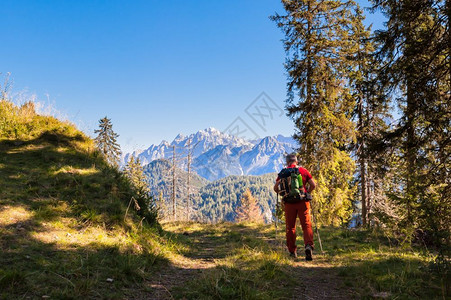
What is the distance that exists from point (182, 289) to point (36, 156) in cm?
734

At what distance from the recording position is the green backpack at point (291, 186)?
6.96 metres

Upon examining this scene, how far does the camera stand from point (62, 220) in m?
5.96

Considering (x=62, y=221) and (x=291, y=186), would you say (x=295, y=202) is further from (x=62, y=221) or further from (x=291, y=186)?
(x=62, y=221)

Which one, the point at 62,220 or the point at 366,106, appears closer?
the point at 62,220

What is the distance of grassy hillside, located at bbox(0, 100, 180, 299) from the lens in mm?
3850

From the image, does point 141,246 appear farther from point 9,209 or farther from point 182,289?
point 9,209

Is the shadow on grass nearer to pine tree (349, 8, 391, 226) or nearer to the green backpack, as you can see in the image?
the green backpack

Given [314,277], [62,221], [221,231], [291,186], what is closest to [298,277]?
[314,277]

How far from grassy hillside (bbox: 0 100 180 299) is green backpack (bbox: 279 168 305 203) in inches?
148

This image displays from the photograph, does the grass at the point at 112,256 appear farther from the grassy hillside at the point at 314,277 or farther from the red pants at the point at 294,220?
the red pants at the point at 294,220

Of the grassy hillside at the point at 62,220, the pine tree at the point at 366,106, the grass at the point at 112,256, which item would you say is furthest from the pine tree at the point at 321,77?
the grassy hillside at the point at 62,220

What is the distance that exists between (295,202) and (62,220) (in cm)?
607

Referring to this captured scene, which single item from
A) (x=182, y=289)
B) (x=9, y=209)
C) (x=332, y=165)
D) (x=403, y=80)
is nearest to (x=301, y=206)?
(x=182, y=289)

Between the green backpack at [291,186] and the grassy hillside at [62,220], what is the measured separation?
12.3 ft
